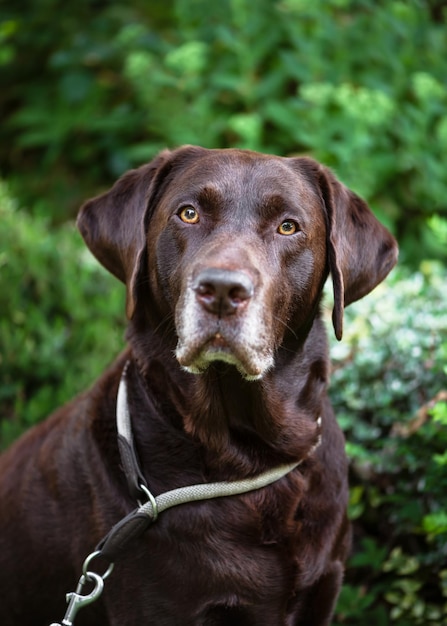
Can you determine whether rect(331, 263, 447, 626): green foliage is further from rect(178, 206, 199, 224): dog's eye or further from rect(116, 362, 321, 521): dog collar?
rect(178, 206, 199, 224): dog's eye

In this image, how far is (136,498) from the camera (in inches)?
112

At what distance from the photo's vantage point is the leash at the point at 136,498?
8.85 ft

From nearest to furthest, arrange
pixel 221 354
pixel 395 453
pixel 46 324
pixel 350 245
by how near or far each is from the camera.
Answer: pixel 221 354 < pixel 350 245 < pixel 395 453 < pixel 46 324

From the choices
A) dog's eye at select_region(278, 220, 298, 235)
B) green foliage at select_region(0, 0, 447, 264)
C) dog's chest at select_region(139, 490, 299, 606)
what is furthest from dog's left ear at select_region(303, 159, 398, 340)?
green foliage at select_region(0, 0, 447, 264)

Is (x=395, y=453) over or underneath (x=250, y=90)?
underneath

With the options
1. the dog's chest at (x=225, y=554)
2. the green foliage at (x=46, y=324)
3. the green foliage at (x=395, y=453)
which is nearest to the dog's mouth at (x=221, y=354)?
the dog's chest at (x=225, y=554)

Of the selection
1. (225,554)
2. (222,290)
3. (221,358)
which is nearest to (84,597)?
(225,554)

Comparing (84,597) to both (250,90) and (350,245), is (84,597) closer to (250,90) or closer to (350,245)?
(350,245)

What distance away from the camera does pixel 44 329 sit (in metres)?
4.51

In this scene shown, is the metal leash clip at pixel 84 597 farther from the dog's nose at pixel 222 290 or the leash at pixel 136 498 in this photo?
the dog's nose at pixel 222 290

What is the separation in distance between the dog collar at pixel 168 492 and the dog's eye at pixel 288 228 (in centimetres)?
74

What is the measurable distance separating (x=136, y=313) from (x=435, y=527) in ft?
4.27

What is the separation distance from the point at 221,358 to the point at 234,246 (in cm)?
33

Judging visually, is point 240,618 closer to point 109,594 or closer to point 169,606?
point 169,606
